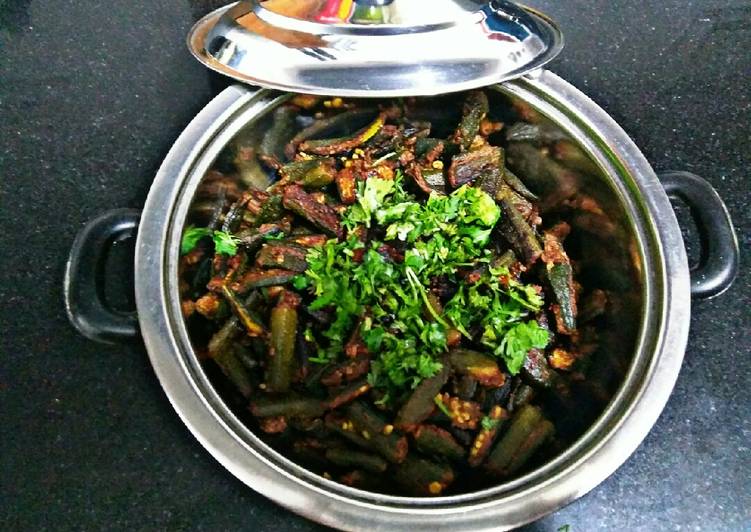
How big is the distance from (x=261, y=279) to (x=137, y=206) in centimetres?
47

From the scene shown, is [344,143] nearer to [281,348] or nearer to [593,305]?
[281,348]

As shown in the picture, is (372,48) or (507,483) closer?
(507,483)

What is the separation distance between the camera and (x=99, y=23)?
196 centimetres

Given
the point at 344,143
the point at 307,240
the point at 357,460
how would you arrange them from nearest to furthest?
the point at 357,460, the point at 307,240, the point at 344,143

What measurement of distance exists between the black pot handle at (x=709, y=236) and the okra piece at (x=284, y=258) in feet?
3.08

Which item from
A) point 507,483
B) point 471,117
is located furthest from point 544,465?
point 471,117

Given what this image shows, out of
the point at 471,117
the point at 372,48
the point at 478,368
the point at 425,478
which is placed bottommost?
the point at 425,478

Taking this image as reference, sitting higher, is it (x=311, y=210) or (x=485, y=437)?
(x=311, y=210)

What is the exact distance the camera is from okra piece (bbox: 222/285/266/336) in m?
1.34

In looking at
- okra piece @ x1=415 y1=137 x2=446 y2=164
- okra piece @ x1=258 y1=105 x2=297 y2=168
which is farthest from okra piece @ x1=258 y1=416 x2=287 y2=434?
okra piece @ x1=415 y1=137 x2=446 y2=164

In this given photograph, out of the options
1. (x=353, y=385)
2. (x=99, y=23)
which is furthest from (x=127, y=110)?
(x=353, y=385)

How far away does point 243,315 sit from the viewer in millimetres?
1343

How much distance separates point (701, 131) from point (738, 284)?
1.80ft

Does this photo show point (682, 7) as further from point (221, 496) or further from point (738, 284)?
point (221, 496)
